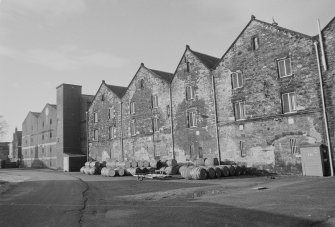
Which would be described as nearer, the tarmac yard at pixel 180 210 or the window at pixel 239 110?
the tarmac yard at pixel 180 210

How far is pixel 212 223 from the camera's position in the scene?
873 cm

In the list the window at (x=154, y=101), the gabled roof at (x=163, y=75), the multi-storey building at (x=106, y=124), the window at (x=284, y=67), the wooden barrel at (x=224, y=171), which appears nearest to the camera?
the window at (x=284, y=67)

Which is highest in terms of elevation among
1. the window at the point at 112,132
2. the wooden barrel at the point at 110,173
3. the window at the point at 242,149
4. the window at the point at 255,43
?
the window at the point at 255,43

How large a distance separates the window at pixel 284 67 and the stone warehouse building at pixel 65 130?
96.4 feet

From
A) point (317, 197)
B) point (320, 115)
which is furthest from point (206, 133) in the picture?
point (317, 197)

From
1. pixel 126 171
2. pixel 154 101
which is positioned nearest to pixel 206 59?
pixel 154 101

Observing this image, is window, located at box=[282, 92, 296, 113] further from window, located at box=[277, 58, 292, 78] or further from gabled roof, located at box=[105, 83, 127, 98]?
gabled roof, located at box=[105, 83, 127, 98]

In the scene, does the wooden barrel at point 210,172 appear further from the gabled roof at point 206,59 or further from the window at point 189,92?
the gabled roof at point 206,59

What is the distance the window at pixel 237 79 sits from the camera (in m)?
26.2

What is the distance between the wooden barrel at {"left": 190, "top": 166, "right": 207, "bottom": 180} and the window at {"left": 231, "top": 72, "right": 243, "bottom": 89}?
832cm

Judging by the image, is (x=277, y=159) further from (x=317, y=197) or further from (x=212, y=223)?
(x=212, y=223)

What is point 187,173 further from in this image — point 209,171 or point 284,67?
point 284,67

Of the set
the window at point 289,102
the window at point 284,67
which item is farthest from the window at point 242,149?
the window at point 284,67

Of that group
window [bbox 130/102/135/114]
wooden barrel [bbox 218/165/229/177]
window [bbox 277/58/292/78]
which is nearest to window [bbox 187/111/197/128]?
wooden barrel [bbox 218/165/229/177]
